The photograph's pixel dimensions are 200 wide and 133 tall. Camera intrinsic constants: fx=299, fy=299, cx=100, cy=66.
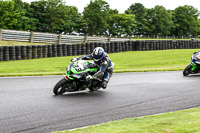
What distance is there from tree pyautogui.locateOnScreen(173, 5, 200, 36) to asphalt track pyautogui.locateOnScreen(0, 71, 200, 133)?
101560 mm

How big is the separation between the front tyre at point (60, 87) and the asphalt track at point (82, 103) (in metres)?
0.20

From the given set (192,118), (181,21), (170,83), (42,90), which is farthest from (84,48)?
(181,21)

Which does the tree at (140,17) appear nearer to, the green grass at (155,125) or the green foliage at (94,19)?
the green foliage at (94,19)

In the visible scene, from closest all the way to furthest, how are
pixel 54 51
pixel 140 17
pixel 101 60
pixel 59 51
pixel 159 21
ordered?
pixel 101 60, pixel 54 51, pixel 59 51, pixel 159 21, pixel 140 17

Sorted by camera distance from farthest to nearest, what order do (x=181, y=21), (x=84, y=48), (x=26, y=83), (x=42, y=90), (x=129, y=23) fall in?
(x=181, y=21) < (x=129, y=23) < (x=84, y=48) < (x=26, y=83) < (x=42, y=90)

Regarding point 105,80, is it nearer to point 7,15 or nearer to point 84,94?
point 84,94

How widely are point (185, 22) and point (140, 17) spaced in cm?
1742

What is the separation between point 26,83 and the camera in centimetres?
1127

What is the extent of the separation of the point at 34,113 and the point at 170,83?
6.97m

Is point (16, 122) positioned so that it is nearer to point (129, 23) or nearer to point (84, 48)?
point (84, 48)

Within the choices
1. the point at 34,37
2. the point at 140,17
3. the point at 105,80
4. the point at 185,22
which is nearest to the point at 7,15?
the point at 34,37

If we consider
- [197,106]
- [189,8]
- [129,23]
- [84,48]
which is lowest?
[197,106]

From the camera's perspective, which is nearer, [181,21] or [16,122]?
[16,122]

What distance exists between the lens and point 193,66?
14477 mm
